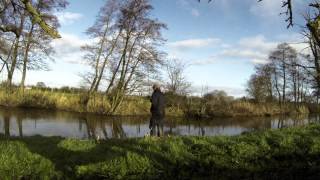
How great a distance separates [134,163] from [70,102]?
98.0ft

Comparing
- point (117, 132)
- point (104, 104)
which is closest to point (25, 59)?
point (104, 104)

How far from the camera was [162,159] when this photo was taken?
12.0 meters

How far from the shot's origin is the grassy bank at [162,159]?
10969 millimetres

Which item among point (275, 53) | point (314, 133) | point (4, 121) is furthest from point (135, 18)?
point (275, 53)

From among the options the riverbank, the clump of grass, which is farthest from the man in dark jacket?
the riverbank

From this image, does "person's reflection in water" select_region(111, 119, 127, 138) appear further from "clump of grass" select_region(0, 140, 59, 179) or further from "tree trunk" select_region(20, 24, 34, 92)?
"tree trunk" select_region(20, 24, 34, 92)

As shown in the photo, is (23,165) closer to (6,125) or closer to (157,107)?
(157,107)

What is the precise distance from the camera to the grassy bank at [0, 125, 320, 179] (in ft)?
36.0

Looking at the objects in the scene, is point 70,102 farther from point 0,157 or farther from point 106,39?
point 0,157

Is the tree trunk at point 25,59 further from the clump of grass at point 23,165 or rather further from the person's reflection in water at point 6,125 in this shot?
the clump of grass at point 23,165

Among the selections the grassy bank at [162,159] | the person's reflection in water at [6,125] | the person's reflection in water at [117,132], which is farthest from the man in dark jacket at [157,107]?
the person's reflection in water at [6,125]

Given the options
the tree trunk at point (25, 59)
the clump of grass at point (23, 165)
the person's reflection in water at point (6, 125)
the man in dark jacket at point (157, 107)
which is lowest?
the clump of grass at point (23, 165)

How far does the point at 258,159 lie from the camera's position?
12703 millimetres

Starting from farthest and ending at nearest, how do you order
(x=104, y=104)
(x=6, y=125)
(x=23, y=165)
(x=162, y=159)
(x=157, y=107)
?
(x=104, y=104)
(x=6, y=125)
(x=157, y=107)
(x=162, y=159)
(x=23, y=165)
